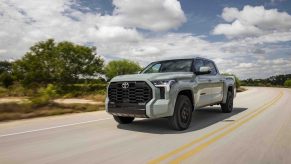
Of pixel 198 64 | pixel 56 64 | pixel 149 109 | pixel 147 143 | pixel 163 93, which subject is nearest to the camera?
pixel 147 143

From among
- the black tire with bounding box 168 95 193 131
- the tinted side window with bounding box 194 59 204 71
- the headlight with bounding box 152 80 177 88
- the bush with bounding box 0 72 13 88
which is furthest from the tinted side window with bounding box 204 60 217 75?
the bush with bounding box 0 72 13 88

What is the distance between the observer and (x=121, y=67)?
108 metres

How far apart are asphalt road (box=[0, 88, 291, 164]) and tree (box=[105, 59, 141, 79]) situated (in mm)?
96487

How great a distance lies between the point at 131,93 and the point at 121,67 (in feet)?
330

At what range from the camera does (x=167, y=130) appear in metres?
7.93

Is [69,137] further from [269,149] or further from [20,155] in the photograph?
[269,149]

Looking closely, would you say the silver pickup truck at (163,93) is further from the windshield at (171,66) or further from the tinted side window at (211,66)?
the tinted side window at (211,66)

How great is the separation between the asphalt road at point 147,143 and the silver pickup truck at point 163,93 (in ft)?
1.61

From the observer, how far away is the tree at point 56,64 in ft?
164

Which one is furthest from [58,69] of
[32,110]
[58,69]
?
[32,110]

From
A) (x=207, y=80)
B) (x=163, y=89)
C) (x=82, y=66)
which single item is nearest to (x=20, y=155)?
(x=163, y=89)

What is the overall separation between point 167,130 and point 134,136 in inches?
44.5

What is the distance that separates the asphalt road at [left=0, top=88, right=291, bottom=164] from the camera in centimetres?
518

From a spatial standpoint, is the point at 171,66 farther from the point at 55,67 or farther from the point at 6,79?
the point at 6,79
